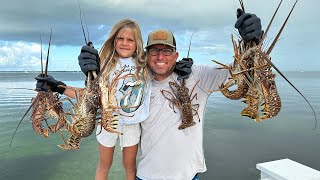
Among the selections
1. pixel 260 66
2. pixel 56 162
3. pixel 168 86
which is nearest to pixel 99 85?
pixel 168 86

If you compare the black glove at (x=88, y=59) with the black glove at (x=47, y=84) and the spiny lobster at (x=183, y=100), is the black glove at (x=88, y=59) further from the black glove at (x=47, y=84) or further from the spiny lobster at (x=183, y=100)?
the spiny lobster at (x=183, y=100)

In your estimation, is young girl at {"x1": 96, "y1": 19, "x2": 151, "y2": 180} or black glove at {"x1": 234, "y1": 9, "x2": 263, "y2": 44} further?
young girl at {"x1": 96, "y1": 19, "x2": 151, "y2": 180}

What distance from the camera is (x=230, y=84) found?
110 inches

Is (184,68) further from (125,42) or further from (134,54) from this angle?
(125,42)

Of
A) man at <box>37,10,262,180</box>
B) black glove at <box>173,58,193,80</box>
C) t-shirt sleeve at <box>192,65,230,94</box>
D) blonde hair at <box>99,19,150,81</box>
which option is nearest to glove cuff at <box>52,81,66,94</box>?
blonde hair at <box>99,19,150,81</box>

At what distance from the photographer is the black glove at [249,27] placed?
2.39 metres

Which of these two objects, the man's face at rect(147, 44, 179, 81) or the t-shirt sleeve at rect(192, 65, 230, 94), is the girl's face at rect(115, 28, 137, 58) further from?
the t-shirt sleeve at rect(192, 65, 230, 94)

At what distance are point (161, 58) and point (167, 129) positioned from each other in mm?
881

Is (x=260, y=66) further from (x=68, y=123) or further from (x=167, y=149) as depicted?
(x=68, y=123)

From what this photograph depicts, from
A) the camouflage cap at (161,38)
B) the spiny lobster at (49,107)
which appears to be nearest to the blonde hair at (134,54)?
the camouflage cap at (161,38)

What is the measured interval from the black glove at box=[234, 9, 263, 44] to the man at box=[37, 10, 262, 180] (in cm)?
72

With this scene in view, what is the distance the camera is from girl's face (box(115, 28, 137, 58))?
341 cm

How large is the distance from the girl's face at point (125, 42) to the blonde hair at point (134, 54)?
1.7 inches

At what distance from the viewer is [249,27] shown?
239cm
